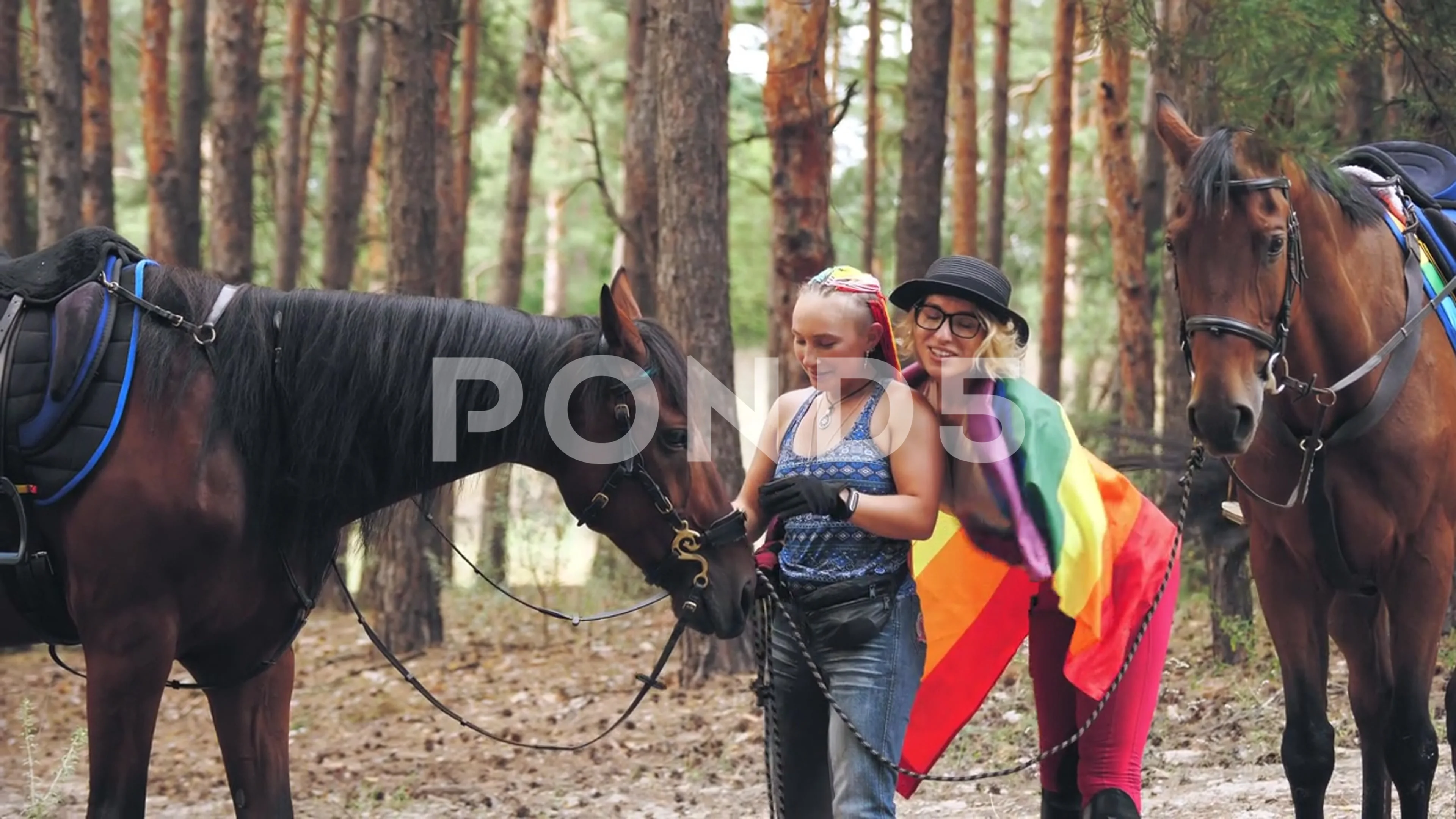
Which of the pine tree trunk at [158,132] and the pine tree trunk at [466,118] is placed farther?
the pine tree trunk at [466,118]

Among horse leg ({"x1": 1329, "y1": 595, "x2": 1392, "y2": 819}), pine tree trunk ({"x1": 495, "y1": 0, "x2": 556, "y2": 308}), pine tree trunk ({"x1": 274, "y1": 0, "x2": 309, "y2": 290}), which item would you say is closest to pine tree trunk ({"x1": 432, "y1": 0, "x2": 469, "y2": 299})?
pine tree trunk ({"x1": 495, "y1": 0, "x2": 556, "y2": 308})

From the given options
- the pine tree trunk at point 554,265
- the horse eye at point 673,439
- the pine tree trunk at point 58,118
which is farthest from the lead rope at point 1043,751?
the pine tree trunk at point 554,265

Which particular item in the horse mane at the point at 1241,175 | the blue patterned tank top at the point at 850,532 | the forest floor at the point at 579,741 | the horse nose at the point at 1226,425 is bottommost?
the forest floor at the point at 579,741

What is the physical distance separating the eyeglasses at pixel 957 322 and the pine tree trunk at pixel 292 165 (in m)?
10.5

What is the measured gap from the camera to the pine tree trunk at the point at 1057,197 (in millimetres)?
17125

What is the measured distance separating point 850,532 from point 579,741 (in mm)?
4772

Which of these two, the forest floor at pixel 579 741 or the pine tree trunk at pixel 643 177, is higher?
the pine tree trunk at pixel 643 177

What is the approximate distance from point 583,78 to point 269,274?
11178mm

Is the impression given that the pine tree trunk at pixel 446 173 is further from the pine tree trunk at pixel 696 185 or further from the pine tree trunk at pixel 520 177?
the pine tree trunk at pixel 696 185

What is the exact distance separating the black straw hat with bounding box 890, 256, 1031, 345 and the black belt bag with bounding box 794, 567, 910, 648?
27.6 inches

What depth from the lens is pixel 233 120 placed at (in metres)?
12.4

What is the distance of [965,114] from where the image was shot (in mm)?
18297

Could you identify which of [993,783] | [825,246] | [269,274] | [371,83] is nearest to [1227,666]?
[993,783]

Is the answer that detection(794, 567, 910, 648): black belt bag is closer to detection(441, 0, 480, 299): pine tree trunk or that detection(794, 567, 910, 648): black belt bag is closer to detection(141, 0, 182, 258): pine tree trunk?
detection(141, 0, 182, 258): pine tree trunk
